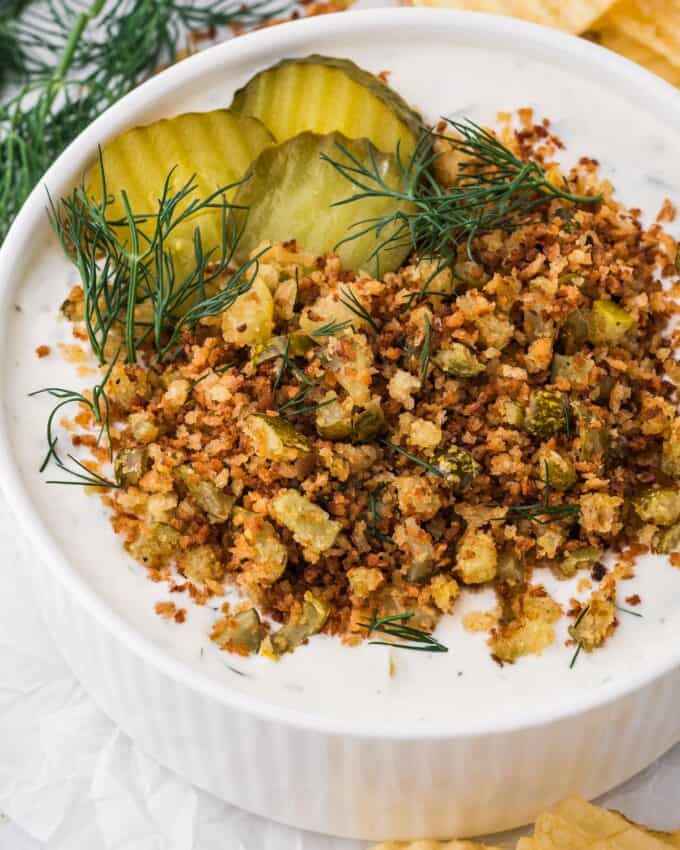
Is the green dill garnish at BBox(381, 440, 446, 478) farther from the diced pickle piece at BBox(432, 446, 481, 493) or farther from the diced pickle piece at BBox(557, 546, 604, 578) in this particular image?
the diced pickle piece at BBox(557, 546, 604, 578)

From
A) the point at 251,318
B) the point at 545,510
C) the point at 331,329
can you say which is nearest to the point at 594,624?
the point at 545,510

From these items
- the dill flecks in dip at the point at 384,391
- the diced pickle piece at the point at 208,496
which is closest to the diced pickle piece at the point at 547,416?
the dill flecks in dip at the point at 384,391

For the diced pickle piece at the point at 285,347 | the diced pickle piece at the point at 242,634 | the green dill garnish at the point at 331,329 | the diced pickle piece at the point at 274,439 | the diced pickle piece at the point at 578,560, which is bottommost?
the diced pickle piece at the point at 242,634

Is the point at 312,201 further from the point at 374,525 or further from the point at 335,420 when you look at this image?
the point at 374,525

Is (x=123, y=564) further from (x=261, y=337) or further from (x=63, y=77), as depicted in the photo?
(x=63, y=77)

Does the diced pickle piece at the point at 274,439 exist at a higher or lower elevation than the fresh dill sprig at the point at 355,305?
lower

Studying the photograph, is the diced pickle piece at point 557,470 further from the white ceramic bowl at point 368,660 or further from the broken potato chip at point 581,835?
the broken potato chip at point 581,835

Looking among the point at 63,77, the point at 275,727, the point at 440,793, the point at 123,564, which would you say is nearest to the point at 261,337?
the point at 123,564
